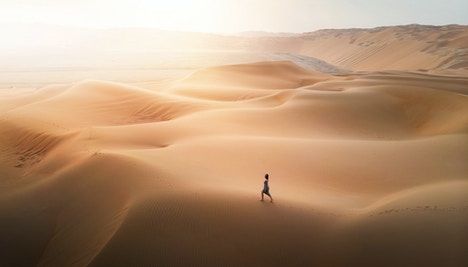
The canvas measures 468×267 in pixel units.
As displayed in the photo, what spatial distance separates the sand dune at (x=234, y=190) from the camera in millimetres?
4633

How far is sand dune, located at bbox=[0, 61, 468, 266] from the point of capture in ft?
15.2

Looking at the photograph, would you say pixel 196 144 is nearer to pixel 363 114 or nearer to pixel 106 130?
pixel 106 130

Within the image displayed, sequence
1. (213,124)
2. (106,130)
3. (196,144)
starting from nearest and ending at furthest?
(196,144) → (106,130) → (213,124)

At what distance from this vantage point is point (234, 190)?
236 inches

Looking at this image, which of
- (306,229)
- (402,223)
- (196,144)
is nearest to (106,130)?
(196,144)

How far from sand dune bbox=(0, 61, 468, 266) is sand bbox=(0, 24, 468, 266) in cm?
3

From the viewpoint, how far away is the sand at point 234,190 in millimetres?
4629

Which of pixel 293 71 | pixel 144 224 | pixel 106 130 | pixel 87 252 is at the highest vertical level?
pixel 293 71

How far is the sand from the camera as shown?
4629 millimetres

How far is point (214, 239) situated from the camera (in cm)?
482

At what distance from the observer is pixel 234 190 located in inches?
236

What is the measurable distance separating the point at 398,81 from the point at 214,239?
22545mm

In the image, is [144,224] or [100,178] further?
[100,178]

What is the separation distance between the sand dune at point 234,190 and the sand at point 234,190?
0.03m
